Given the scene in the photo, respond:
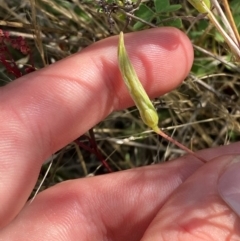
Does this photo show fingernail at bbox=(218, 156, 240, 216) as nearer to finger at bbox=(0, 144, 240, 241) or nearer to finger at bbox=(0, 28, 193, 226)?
finger at bbox=(0, 144, 240, 241)

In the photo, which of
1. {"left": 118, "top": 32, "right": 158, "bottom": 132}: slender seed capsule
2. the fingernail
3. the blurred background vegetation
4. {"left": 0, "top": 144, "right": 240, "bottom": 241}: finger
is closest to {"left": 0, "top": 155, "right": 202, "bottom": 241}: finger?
{"left": 0, "top": 144, "right": 240, "bottom": 241}: finger

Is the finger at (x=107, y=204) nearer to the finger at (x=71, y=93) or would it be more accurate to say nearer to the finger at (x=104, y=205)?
the finger at (x=104, y=205)

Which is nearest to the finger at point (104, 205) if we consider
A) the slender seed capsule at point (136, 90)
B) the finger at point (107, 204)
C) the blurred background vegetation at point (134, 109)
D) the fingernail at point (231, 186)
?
the finger at point (107, 204)

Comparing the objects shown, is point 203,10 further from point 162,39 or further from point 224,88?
point 224,88

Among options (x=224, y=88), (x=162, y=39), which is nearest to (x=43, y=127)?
(x=162, y=39)

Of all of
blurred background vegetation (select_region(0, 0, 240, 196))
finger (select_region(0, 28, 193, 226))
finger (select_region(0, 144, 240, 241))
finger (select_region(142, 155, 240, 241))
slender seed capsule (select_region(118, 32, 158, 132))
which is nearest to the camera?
slender seed capsule (select_region(118, 32, 158, 132))

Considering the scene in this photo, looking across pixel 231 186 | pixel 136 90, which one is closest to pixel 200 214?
pixel 231 186

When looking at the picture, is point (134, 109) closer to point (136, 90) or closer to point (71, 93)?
point (71, 93)
